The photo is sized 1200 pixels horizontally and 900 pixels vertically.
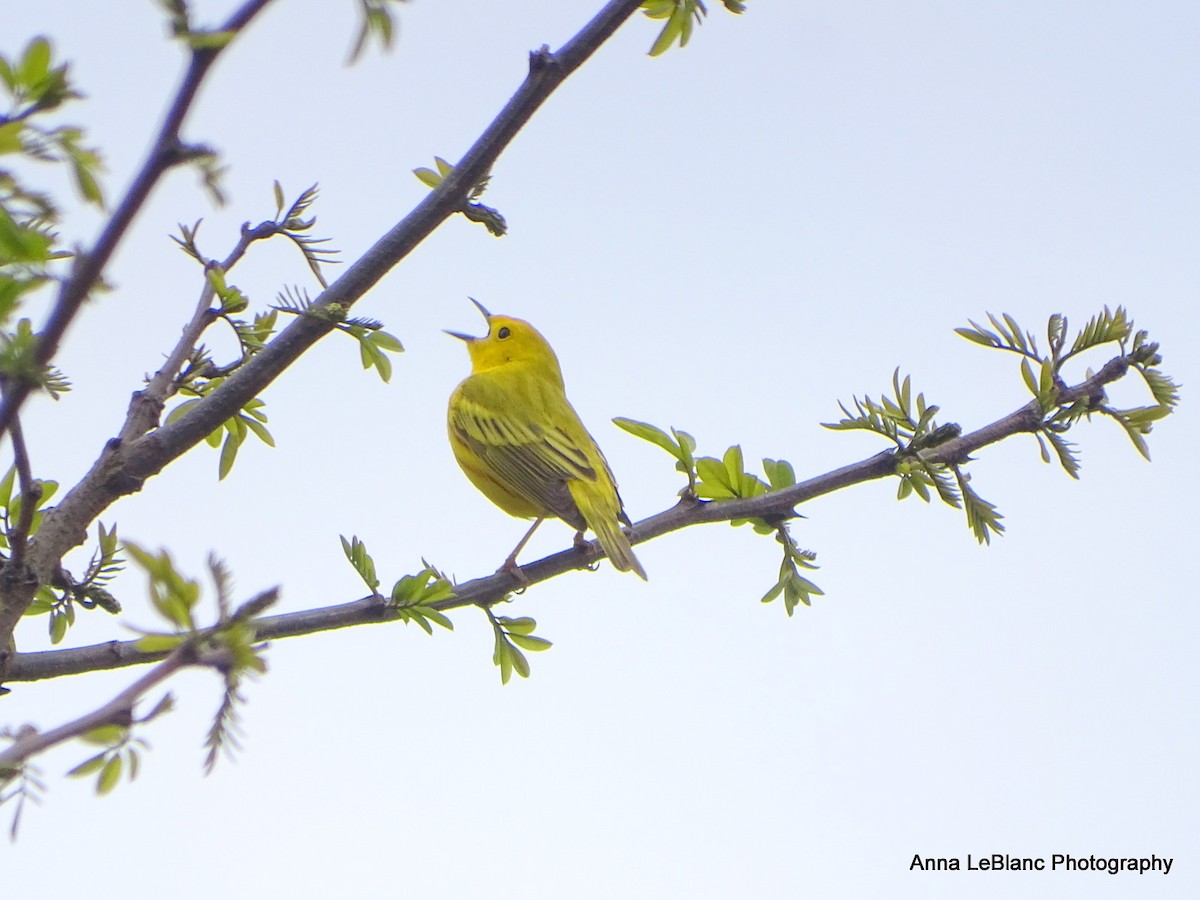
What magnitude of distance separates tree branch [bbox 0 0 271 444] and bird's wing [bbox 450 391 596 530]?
3.13 m

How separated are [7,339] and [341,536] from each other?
99 centimetres

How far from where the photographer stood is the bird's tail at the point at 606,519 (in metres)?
3.23

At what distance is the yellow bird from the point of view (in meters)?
4.09

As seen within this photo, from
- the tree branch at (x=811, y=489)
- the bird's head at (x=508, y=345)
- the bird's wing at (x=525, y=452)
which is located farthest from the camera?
the bird's head at (x=508, y=345)

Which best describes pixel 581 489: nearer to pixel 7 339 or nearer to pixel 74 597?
pixel 74 597

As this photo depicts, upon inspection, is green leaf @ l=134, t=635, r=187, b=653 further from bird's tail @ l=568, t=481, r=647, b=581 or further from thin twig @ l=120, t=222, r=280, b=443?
bird's tail @ l=568, t=481, r=647, b=581

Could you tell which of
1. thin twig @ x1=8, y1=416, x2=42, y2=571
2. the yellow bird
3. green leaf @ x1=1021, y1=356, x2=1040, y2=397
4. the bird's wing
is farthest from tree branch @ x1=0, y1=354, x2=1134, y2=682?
the bird's wing

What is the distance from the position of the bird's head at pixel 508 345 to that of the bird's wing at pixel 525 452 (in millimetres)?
752

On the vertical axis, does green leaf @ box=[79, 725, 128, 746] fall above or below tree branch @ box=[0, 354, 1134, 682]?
below

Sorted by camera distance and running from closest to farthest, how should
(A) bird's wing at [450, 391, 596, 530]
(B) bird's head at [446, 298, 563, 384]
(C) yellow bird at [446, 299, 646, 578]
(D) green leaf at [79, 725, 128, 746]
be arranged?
1. (D) green leaf at [79, 725, 128, 746]
2. (C) yellow bird at [446, 299, 646, 578]
3. (A) bird's wing at [450, 391, 596, 530]
4. (B) bird's head at [446, 298, 563, 384]

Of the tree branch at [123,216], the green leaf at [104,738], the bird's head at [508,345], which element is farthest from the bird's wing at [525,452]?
the tree branch at [123,216]

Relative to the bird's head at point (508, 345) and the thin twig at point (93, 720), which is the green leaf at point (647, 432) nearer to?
the thin twig at point (93, 720)

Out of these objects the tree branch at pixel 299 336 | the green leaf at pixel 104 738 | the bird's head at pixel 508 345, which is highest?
the bird's head at pixel 508 345

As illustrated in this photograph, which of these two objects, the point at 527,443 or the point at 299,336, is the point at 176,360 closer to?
the point at 299,336
